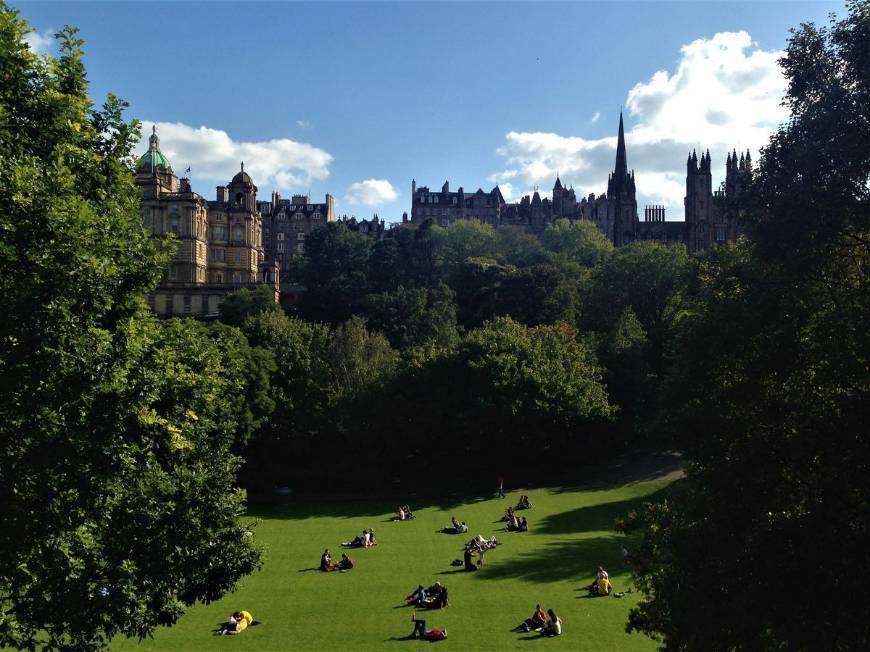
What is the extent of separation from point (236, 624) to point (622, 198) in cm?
14994

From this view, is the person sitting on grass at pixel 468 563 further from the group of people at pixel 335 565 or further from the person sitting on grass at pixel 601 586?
the person sitting on grass at pixel 601 586

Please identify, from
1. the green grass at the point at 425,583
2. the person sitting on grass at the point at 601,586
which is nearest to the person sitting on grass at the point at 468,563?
the green grass at the point at 425,583

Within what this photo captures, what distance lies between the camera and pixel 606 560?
30906 millimetres

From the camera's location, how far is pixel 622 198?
A: 16262cm

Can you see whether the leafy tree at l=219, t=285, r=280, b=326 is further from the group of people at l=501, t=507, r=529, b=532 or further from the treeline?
the group of people at l=501, t=507, r=529, b=532

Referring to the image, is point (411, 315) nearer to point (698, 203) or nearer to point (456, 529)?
point (456, 529)

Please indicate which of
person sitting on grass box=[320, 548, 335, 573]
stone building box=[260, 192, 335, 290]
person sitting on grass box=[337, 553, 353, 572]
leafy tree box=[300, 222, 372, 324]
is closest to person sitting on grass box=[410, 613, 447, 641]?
person sitting on grass box=[337, 553, 353, 572]

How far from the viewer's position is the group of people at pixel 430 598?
25.3m

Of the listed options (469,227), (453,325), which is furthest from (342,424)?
(469,227)

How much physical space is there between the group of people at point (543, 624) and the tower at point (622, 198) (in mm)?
139846

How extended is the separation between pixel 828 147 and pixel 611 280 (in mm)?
53895

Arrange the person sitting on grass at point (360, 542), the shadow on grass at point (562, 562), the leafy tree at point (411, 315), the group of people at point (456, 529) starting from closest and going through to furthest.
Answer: the shadow on grass at point (562, 562) → the person sitting on grass at point (360, 542) → the group of people at point (456, 529) → the leafy tree at point (411, 315)

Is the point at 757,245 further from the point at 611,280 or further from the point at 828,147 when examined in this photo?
the point at 611,280

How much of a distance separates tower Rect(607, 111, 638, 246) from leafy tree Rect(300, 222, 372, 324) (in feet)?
252
